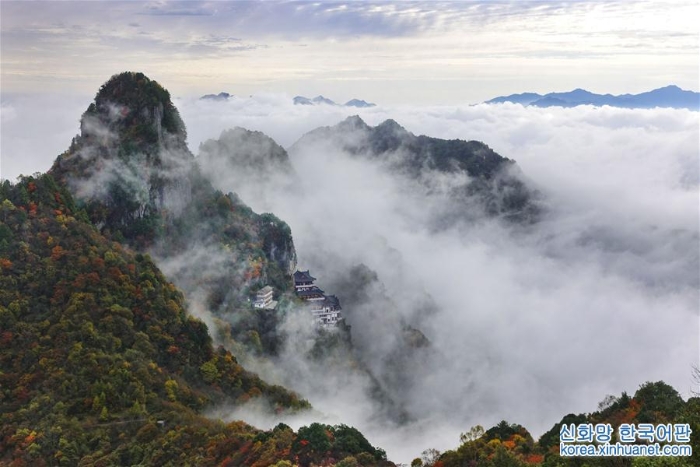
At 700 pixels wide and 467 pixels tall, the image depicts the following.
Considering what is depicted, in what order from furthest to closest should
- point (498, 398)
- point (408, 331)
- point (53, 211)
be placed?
point (408, 331), point (498, 398), point (53, 211)

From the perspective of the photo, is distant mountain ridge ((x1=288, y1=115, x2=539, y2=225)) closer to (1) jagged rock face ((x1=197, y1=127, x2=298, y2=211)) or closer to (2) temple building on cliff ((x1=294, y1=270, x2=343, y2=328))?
A: (1) jagged rock face ((x1=197, y1=127, x2=298, y2=211))

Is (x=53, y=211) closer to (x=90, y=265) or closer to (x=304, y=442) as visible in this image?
(x=90, y=265)

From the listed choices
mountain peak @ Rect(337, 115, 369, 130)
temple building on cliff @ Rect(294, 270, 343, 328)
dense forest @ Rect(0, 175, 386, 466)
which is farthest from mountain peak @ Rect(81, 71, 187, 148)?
mountain peak @ Rect(337, 115, 369, 130)

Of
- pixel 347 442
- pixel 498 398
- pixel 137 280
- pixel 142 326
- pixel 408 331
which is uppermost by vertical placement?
pixel 137 280

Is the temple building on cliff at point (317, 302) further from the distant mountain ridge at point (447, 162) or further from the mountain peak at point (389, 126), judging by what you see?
the mountain peak at point (389, 126)

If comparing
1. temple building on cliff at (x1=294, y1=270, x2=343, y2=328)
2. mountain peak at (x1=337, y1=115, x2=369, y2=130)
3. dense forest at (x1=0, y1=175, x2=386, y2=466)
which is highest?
mountain peak at (x1=337, y1=115, x2=369, y2=130)

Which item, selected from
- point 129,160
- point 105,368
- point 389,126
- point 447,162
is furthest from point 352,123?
point 105,368

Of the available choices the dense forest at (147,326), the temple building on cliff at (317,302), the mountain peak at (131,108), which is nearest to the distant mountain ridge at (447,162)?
the dense forest at (147,326)

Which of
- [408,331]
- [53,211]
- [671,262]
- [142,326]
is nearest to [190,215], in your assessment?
[53,211]
